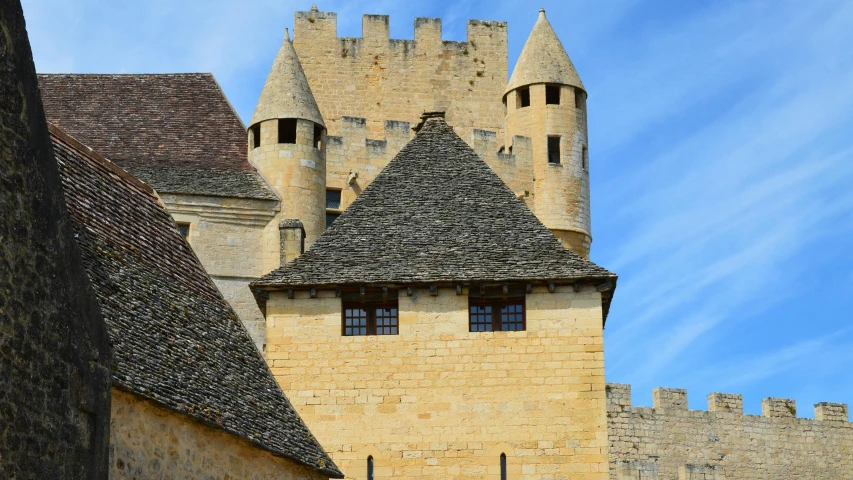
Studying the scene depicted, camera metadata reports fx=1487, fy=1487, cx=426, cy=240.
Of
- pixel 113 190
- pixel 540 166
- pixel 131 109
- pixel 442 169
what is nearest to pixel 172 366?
pixel 113 190

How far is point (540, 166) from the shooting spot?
3225cm

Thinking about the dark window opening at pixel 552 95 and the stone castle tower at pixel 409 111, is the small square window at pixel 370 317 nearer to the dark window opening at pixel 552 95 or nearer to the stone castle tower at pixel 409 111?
the stone castle tower at pixel 409 111

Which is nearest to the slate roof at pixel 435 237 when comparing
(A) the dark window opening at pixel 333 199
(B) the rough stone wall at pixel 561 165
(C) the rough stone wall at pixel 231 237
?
(C) the rough stone wall at pixel 231 237

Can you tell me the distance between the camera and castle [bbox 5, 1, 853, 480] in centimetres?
1955

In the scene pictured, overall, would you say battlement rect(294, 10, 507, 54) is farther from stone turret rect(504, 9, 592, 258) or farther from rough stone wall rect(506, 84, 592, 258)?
rough stone wall rect(506, 84, 592, 258)

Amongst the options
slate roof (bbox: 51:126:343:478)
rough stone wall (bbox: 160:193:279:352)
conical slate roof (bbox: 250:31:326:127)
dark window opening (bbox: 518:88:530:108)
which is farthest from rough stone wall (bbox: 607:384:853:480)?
slate roof (bbox: 51:126:343:478)

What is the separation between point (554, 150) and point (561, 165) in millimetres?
461

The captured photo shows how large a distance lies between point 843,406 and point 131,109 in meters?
18.2

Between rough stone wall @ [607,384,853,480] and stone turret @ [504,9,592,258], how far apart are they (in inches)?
156

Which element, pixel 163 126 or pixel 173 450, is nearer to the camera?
pixel 173 450

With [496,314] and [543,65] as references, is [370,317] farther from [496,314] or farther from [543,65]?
[543,65]

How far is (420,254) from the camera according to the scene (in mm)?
20594

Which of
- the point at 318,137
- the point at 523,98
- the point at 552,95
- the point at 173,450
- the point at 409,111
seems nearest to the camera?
the point at 173,450

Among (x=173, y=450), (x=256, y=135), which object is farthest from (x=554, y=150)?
(x=173, y=450)
